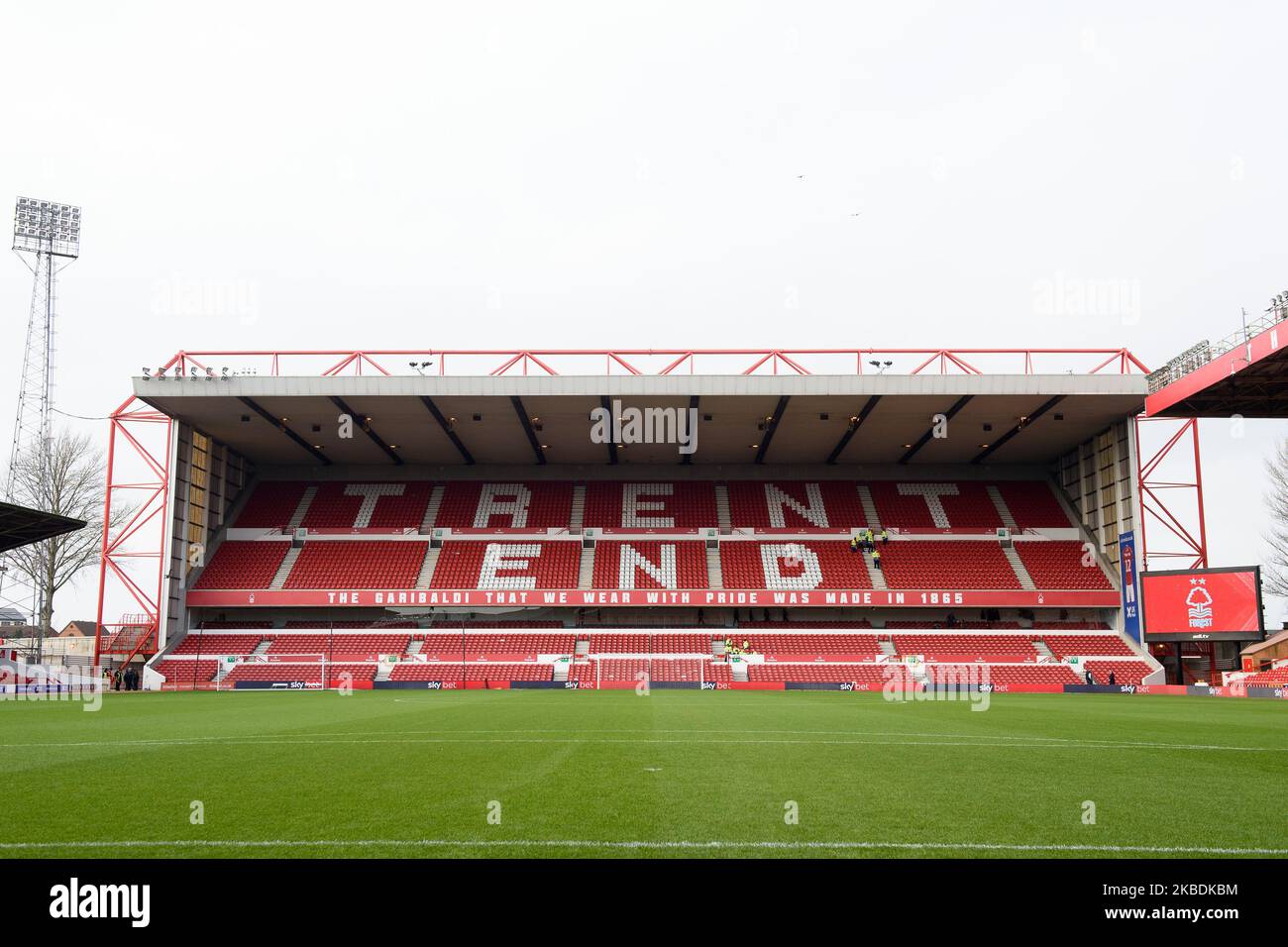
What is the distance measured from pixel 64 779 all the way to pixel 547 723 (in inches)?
373

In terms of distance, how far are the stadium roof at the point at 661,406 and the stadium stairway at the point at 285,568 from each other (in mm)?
5799

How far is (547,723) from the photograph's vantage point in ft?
57.2

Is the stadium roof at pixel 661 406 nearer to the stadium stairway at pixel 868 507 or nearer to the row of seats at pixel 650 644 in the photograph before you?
the stadium stairway at pixel 868 507

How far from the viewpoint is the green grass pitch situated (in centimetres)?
583

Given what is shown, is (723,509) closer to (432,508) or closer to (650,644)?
(650,644)

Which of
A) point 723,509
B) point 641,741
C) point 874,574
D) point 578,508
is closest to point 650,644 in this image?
point 723,509

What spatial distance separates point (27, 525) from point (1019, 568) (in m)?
42.9

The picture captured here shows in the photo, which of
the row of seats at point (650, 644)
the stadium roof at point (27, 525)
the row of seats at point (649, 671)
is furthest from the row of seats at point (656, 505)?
the stadium roof at point (27, 525)

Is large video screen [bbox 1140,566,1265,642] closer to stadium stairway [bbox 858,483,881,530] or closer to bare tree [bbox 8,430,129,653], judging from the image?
stadium stairway [bbox 858,483,881,530]

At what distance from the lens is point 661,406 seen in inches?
1734

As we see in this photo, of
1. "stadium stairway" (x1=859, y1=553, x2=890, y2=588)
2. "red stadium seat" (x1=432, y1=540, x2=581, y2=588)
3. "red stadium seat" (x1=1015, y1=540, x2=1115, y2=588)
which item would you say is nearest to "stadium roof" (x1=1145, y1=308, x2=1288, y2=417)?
"red stadium seat" (x1=1015, y1=540, x2=1115, y2=588)

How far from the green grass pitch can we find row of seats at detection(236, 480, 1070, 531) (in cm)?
3404
